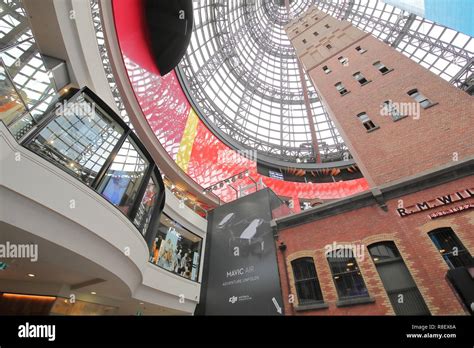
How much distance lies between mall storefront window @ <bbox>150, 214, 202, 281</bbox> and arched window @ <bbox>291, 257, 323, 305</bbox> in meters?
6.76

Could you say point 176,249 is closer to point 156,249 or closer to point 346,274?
point 156,249

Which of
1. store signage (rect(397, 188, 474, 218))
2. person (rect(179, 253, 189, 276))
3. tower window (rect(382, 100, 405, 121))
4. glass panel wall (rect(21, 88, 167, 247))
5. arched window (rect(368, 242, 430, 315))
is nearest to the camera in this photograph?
glass panel wall (rect(21, 88, 167, 247))

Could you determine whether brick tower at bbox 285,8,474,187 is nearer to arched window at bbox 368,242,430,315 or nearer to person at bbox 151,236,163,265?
arched window at bbox 368,242,430,315

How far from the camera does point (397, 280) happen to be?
32.0 ft

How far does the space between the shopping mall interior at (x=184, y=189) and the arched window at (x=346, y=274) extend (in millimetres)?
65

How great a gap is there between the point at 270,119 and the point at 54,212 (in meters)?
38.7

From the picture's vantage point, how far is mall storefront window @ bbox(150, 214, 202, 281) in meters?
13.4

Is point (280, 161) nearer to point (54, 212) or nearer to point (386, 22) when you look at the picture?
point (386, 22)

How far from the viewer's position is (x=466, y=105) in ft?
38.4

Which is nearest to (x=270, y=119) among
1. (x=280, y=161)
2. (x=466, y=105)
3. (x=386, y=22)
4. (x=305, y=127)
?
(x=305, y=127)

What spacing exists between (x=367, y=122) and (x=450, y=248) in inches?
341
